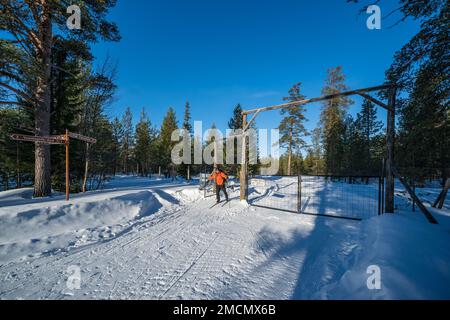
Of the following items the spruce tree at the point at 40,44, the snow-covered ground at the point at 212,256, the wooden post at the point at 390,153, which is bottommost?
the snow-covered ground at the point at 212,256

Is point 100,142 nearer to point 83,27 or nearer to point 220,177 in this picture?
point 83,27

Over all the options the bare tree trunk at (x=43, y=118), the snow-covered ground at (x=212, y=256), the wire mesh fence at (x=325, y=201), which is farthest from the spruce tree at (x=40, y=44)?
the wire mesh fence at (x=325, y=201)

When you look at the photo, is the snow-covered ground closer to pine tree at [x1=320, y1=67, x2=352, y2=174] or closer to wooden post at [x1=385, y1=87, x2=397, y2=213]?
wooden post at [x1=385, y1=87, x2=397, y2=213]

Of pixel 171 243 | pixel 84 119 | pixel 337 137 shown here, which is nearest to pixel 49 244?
pixel 171 243

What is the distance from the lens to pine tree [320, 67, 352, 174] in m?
24.5

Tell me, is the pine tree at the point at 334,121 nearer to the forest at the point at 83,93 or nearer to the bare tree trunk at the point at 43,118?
the forest at the point at 83,93

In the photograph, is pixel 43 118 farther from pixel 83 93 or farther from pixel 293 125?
pixel 293 125

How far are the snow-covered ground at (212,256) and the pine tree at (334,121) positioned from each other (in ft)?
71.9

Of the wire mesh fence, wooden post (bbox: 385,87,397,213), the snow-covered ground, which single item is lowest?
the wire mesh fence

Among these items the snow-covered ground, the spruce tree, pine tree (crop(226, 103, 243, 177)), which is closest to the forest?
the spruce tree

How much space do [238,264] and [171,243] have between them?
1.73 m

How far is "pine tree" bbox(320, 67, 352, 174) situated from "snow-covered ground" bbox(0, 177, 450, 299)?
21902mm

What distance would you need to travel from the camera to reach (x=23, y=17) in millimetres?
6539

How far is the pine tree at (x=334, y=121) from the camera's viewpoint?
24.5m
